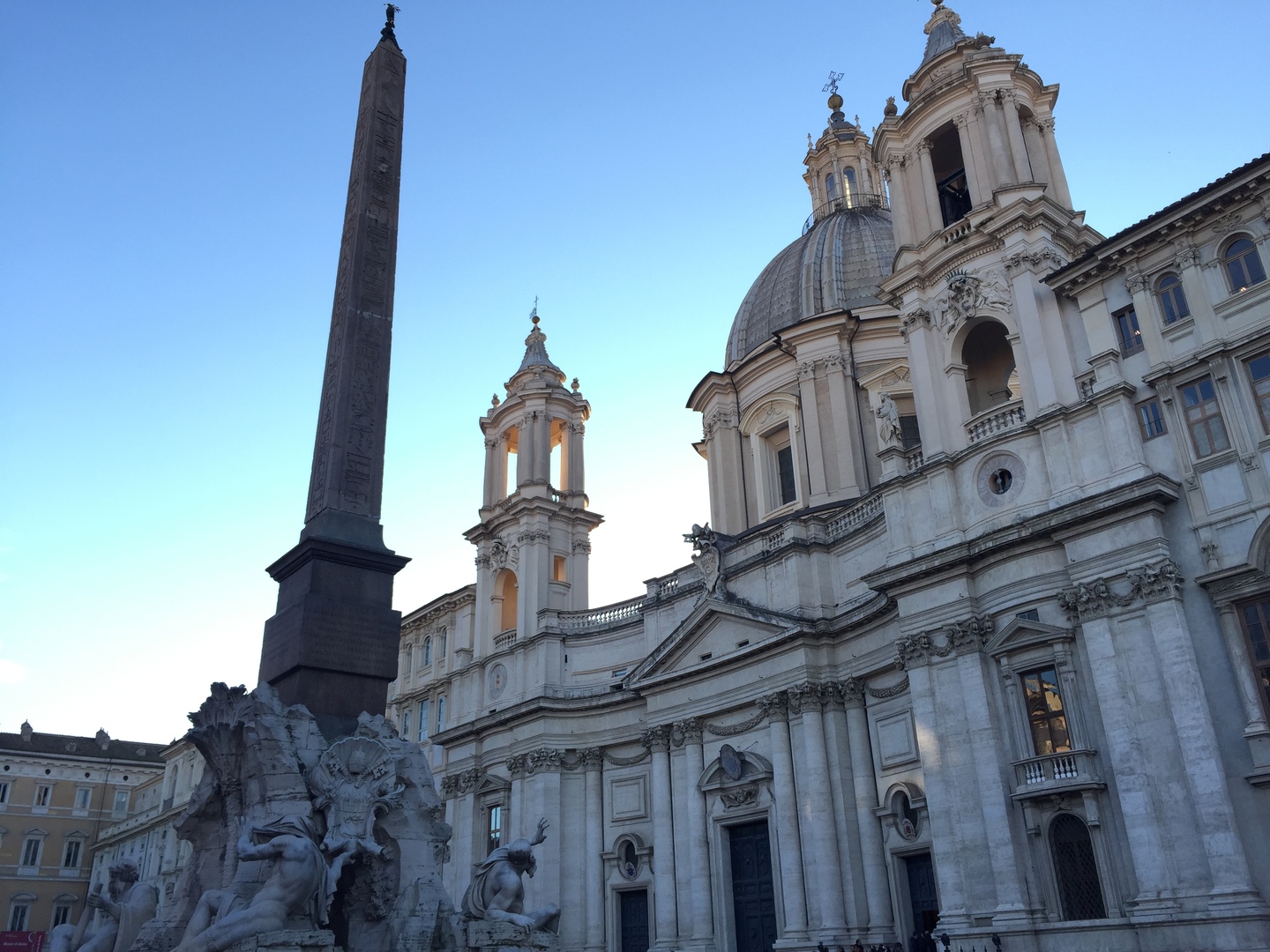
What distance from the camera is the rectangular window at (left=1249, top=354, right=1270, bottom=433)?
64.6 feet

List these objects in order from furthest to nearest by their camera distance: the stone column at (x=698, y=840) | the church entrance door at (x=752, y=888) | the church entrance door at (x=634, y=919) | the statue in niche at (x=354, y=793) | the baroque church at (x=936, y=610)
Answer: the church entrance door at (x=634, y=919) → the stone column at (x=698, y=840) → the church entrance door at (x=752, y=888) → the baroque church at (x=936, y=610) → the statue in niche at (x=354, y=793)

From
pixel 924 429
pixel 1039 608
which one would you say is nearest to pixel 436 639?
pixel 924 429

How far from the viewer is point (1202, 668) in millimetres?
19406

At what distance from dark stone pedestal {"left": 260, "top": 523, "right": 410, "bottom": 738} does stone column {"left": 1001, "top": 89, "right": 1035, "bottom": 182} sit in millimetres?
19738

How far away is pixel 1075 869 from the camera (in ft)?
67.3

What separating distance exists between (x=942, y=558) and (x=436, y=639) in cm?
2734

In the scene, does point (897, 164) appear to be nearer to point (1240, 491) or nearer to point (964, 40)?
point (964, 40)

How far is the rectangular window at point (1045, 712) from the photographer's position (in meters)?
21.3

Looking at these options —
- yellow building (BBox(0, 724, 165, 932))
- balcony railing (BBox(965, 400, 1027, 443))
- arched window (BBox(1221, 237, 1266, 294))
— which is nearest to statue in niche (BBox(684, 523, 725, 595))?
balcony railing (BBox(965, 400, 1027, 443))

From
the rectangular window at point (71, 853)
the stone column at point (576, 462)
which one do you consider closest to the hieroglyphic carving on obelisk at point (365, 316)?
the stone column at point (576, 462)

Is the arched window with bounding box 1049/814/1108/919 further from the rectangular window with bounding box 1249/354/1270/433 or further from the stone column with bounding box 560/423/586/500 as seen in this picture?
the stone column with bounding box 560/423/586/500

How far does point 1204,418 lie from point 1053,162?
10.2 meters

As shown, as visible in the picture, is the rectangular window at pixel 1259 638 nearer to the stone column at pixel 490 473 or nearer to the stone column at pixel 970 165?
the stone column at pixel 970 165

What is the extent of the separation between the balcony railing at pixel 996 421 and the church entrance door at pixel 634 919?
59.2ft
